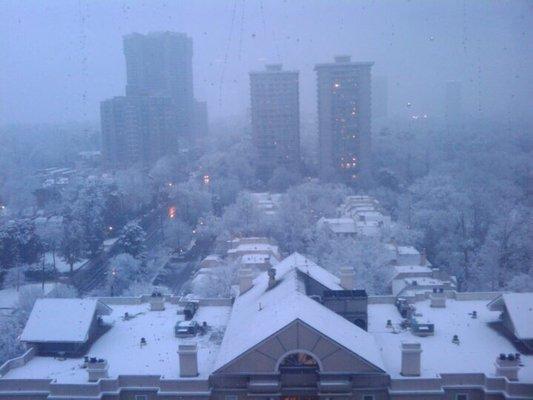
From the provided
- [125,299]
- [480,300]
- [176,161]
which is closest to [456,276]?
[480,300]

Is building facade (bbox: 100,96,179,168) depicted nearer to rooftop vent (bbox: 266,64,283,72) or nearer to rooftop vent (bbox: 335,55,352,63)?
rooftop vent (bbox: 266,64,283,72)

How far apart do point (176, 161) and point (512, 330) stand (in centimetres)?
1884

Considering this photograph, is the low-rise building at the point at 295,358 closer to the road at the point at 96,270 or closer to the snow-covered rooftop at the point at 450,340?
the snow-covered rooftop at the point at 450,340

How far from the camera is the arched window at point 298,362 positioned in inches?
169

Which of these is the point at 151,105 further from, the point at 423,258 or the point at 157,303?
the point at 157,303

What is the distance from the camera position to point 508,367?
Result: 4.21 meters

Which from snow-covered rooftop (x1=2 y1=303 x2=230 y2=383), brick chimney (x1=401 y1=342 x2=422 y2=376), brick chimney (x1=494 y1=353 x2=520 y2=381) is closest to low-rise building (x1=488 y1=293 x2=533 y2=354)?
brick chimney (x1=494 y1=353 x2=520 y2=381)

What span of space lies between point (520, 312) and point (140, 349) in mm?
3258

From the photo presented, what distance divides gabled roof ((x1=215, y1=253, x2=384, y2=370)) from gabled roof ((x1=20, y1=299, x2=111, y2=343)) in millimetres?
1279

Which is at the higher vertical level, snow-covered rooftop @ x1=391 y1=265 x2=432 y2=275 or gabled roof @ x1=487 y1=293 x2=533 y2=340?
gabled roof @ x1=487 y1=293 x2=533 y2=340

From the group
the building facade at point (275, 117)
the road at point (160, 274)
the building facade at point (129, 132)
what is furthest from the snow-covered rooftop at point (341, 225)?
the building facade at point (129, 132)

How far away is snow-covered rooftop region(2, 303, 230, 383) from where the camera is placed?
15.4ft

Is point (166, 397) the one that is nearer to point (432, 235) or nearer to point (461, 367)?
point (461, 367)

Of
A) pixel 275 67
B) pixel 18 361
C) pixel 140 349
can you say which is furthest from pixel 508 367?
pixel 275 67
